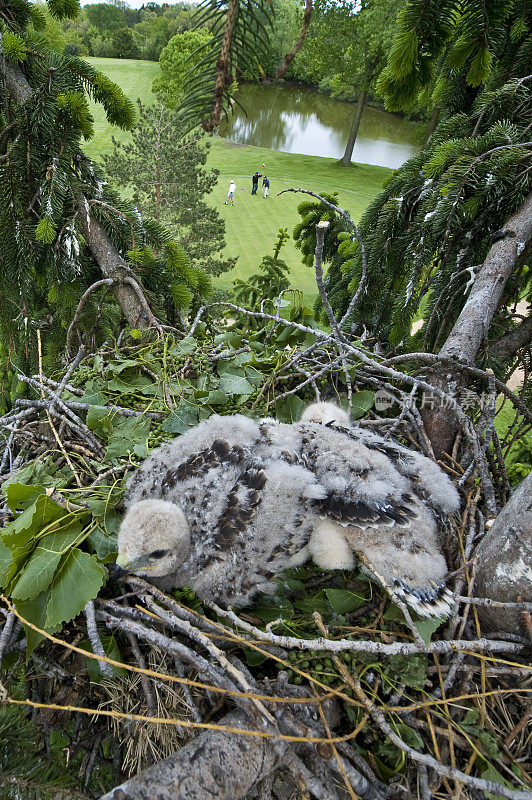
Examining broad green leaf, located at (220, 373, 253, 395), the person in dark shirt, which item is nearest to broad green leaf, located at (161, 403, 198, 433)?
broad green leaf, located at (220, 373, 253, 395)

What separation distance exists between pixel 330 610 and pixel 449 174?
1.85m

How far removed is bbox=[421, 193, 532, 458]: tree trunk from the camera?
6.26 ft

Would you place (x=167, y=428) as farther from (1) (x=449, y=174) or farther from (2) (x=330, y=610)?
(1) (x=449, y=174)

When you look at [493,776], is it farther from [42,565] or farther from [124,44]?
[124,44]

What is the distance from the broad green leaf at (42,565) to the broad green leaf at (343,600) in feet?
2.80

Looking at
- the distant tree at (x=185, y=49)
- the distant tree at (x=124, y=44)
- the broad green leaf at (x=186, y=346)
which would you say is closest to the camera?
the distant tree at (x=185, y=49)

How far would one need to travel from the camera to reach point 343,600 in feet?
4.76

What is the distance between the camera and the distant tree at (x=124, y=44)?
170 centimetres

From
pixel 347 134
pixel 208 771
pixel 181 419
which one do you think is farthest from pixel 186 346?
pixel 347 134

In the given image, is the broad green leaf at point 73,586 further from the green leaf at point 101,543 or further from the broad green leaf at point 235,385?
the broad green leaf at point 235,385

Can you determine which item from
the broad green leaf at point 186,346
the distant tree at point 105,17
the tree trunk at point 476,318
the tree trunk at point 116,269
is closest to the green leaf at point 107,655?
the broad green leaf at point 186,346

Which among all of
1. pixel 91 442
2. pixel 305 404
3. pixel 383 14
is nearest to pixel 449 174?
pixel 305 404

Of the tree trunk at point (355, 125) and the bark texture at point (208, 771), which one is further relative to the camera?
the tree trunk at point (355, 125)

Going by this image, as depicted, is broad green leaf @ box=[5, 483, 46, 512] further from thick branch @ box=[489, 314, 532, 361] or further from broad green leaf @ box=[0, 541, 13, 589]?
thick branch @ box=[489, 314, 532, 361]
